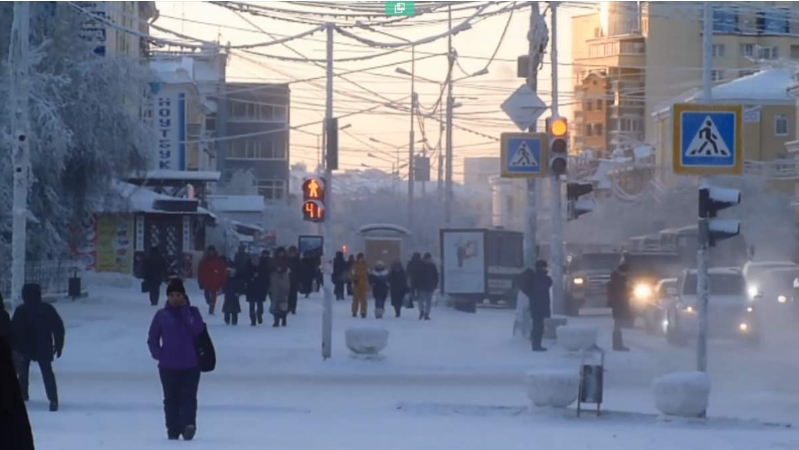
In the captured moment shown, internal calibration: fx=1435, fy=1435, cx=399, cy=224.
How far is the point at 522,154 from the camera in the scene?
2631 centimetres

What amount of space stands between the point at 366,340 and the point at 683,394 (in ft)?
30.2

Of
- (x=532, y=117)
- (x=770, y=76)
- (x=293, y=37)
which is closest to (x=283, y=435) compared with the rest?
(x=293, y=37)

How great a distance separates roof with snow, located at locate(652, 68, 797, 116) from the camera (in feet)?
270

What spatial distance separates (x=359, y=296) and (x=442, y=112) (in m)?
29.0

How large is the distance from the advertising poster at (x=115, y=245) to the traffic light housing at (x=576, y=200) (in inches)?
1056

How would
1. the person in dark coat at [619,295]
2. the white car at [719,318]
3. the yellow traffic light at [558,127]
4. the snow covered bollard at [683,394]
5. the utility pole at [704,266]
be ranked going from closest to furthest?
the snow covered bollard at [683,394] < the utility pole at [704,266] < the yellow traffic light at [558,127] < the person in dark coat at [619,295] < the white car at [719,318]

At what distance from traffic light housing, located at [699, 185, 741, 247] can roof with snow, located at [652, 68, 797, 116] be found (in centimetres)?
6527

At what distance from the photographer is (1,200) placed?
105 ft

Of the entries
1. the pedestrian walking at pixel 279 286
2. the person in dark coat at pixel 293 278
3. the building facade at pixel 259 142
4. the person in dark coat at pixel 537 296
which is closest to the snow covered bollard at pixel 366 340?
the person in dark coat at pixel 537 296

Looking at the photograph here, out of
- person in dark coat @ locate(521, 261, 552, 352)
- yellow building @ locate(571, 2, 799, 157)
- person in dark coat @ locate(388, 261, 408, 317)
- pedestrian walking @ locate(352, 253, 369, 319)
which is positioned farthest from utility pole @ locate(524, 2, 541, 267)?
yellow building @ locate(571, 2, 799, 157)

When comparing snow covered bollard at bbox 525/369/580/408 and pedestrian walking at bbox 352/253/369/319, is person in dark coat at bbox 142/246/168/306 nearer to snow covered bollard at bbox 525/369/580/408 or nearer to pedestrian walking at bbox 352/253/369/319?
pedestrian walking at bbox 352/253/369/319

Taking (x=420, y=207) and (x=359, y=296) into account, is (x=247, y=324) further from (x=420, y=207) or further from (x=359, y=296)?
(x=420, y=207)

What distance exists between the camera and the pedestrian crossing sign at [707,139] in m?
16.3

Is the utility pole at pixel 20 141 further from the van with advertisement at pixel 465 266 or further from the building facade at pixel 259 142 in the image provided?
the building facade at pixel 259 142
